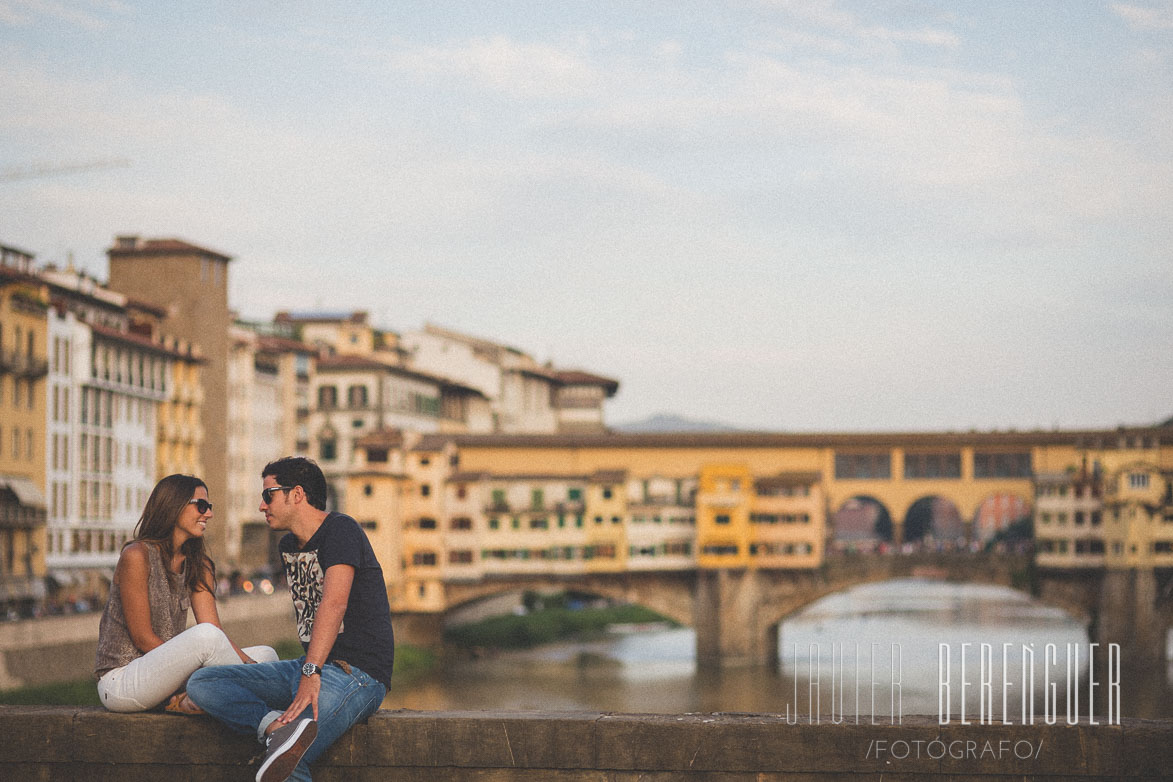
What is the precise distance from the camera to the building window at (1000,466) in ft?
179

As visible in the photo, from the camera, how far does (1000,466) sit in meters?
54.8

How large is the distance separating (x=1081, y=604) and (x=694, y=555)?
37.2ft

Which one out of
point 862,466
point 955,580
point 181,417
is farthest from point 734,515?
point 181,417

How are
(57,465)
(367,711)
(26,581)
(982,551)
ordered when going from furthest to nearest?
(982,551)
(57,465)
(26,581)
(367,711)

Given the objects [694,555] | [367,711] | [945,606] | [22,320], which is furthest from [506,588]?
[367,711]

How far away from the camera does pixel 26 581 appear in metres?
40.5

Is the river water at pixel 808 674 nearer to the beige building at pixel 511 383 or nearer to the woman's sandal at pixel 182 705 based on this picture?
the beige building at pixel 511 383

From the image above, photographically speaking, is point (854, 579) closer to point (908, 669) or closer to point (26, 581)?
point (908, 669)

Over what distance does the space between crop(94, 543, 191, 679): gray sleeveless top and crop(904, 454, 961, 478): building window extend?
163 feet

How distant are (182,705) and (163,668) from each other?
0.17 meters

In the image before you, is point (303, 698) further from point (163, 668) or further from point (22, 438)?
point (22, 438)

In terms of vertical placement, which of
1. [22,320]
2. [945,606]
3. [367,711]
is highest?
[22,320]

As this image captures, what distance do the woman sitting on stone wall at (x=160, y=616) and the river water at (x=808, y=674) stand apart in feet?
64.9

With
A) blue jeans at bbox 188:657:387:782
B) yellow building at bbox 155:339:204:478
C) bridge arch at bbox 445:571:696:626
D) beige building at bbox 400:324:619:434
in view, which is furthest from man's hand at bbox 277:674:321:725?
beige building at bbox 400:324:619:434
